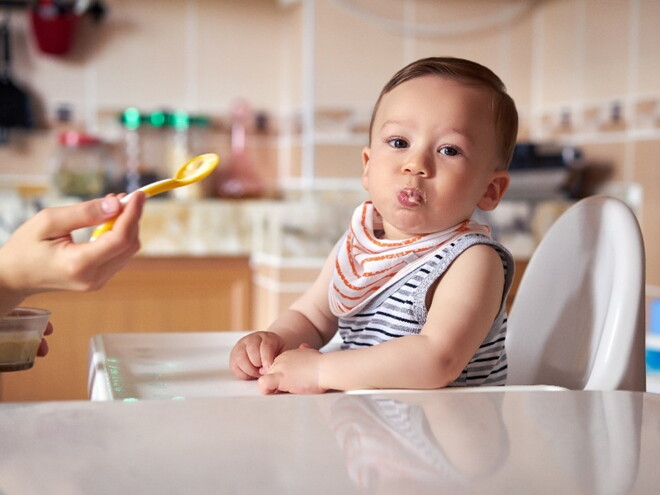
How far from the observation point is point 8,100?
2.35m

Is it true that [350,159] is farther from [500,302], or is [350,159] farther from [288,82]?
[500,302]

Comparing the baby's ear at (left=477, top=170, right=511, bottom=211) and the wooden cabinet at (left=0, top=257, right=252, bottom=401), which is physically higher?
the baby's ear at (left=477, top=170, right=511, bottom=211)

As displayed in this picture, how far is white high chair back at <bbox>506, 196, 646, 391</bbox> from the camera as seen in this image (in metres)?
0.70

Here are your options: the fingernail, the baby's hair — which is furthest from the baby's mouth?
the fingernail

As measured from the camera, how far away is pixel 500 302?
Result: 74cm

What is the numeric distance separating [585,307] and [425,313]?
170mm

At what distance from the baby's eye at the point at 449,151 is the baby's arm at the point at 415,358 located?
13 cm

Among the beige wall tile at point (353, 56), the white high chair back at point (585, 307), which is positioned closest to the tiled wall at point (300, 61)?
the beige wall tile at point (353, 56)

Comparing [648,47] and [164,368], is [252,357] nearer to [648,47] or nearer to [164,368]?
[164,368]

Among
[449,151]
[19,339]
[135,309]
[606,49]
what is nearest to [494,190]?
[449,151]

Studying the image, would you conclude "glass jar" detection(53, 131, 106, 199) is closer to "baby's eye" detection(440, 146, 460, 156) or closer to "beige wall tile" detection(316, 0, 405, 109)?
"beige wall tile" detection(316, 0, 405, 109)

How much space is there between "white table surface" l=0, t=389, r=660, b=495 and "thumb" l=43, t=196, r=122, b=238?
154 mm

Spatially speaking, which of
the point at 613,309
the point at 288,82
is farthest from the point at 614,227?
the point at 288,82

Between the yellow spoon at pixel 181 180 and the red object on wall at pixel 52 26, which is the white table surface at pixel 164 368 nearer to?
the yellow spoon at pixel 181 180
